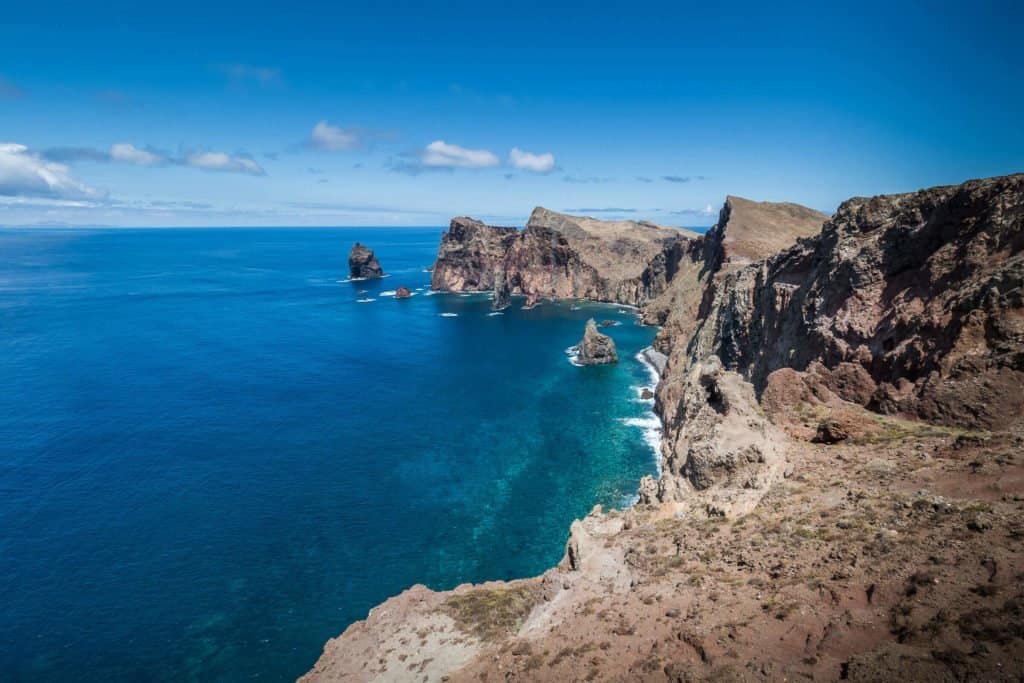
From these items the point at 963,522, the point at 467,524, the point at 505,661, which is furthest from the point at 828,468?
the point at 467,524

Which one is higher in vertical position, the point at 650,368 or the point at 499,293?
the point at 499,293

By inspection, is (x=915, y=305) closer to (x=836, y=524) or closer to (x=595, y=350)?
(x=836, y=524)

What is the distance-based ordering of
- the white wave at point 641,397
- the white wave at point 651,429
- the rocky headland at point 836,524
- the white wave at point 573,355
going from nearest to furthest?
the rocky headland at point 836,524 < the white wave at point 651,429 < the white wave at point 641,397 < the white wave at point 573,355

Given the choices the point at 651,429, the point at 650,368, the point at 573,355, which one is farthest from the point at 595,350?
the point at 651,429

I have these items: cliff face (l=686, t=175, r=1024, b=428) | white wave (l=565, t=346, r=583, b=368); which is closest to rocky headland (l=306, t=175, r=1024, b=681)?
cliff face (l=686, t=175, r=1024, b=428)

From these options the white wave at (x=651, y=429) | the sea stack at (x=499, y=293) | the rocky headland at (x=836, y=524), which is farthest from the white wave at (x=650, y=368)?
the sea stack at (x=499, y=293)

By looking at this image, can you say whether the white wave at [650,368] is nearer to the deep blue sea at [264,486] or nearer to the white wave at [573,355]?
the deep blue sea at [264,486]

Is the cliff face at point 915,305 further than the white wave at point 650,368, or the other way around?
the white wave at point 650,368
